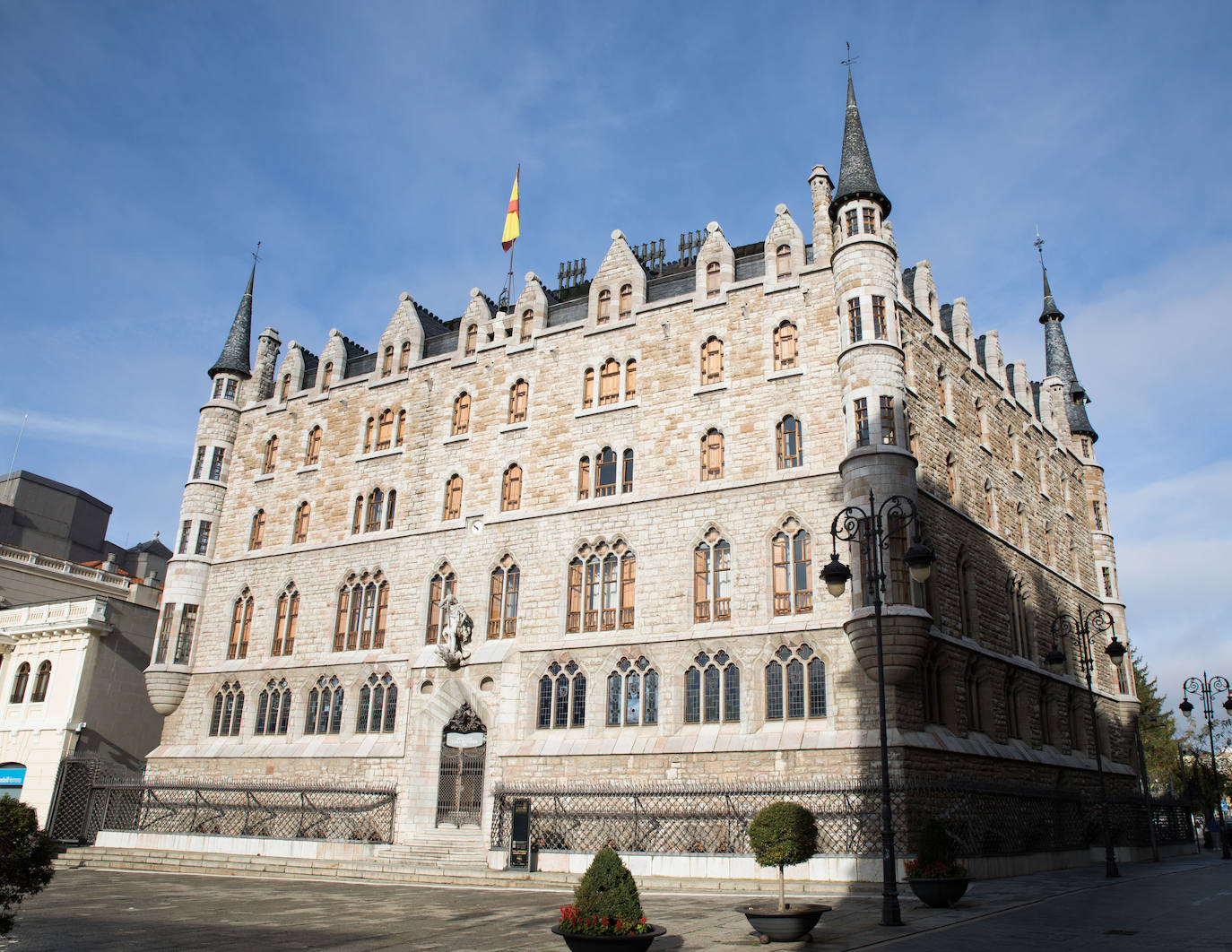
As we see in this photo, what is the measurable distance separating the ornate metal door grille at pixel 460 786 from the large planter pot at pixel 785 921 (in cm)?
1616

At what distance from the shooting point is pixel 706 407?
1057 inches

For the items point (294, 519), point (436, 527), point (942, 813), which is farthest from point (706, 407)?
point (294, 519)

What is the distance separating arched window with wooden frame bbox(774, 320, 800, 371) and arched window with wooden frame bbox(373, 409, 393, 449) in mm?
13971

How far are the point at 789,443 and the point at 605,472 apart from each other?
5.58 metres

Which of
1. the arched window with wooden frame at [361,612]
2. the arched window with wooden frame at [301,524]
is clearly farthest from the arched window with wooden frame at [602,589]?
the arched window with wooden frame at [301,524]

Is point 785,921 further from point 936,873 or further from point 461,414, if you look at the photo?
point 461,414

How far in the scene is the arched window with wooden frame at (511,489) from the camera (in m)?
29.4

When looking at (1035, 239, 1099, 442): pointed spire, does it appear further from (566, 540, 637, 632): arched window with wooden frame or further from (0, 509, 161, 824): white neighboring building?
(0, 509, 161, 824): white neighboring building

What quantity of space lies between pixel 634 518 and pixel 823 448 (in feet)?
18.2

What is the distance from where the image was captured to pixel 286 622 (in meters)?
32.6

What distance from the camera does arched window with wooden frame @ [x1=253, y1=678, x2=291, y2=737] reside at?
31.0m

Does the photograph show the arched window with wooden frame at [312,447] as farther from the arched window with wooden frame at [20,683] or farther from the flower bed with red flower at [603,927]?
the flower bed with red flower at [603,927]

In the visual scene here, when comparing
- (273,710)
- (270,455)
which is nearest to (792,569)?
(273,710)

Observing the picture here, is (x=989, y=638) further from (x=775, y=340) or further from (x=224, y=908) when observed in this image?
(x=224, y=908)
